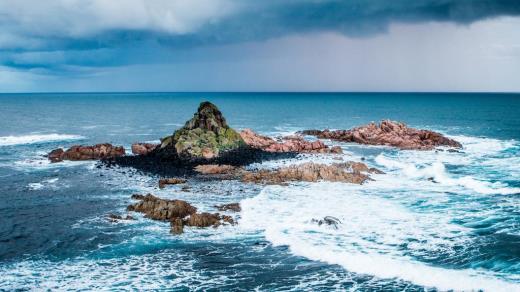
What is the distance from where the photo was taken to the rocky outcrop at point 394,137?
7539 centimetres

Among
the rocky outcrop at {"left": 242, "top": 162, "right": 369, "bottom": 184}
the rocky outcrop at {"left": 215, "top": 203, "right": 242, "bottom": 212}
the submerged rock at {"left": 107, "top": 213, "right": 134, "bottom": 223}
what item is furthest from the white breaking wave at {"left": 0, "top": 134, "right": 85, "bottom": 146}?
the rocky outcrop at {"left": 215, "top": 203, "right": 242, "bottom": 212}

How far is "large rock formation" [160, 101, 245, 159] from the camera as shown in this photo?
60.8m

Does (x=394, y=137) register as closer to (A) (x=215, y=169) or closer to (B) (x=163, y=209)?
(A) (x=215, y=169)

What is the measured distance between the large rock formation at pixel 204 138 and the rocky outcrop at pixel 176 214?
21.7 meters

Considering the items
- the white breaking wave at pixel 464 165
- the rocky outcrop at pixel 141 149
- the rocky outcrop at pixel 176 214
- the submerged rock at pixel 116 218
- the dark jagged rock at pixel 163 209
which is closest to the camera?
the rocky outcrop at pixel 176 214

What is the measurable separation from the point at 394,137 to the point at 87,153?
4834 cm

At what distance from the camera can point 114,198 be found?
139 feet

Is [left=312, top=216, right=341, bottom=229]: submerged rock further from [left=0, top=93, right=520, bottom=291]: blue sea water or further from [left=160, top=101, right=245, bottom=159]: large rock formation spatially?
[left=160, top=101, right=245, bottom=159]: large rock formation

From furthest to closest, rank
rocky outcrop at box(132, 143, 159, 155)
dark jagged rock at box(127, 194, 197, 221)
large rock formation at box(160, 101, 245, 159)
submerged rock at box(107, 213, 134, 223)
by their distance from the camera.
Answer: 1. rocky outcrop at box(132, 143, 159, 155)
2. large rock formation at box(160, 101, 245, 159)
3. dark jagged rock at box(127, 194, 197, 221)
4. submerged rock at box(107, 213, 134, 223)

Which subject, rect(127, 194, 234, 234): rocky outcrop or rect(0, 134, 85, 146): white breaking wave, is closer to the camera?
rect(127, 194, 234, 234): rocky outcrop

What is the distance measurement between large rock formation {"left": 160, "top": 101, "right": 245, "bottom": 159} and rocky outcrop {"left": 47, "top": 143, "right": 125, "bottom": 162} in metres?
7.03

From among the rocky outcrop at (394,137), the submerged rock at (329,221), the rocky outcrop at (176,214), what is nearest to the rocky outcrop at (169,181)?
the rocky outcrop at (176,214)

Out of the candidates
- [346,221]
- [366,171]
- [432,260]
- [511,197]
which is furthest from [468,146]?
[432,260]

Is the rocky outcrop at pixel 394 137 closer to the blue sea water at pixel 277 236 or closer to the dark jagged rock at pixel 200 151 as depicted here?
the dark jagged rock at pixel 200 151
